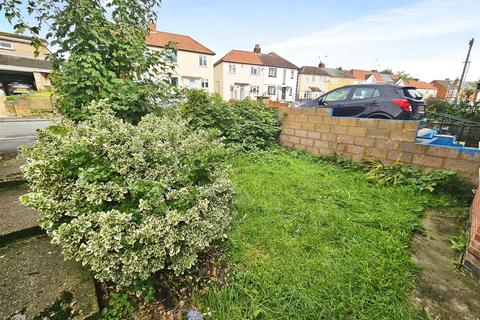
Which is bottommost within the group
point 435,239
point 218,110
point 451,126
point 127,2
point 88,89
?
point 435,239

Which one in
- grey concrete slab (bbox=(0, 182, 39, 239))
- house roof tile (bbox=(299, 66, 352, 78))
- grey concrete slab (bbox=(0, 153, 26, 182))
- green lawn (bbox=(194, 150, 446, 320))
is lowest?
green lawn (bbox=(194, 150, 446, 320))

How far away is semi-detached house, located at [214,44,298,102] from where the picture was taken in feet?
89.2

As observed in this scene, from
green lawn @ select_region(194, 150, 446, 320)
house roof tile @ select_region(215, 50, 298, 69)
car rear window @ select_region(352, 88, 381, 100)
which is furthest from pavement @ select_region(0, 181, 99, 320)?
house roof tile @ select_region(215, 50, 298, 69)

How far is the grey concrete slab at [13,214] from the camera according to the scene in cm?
195

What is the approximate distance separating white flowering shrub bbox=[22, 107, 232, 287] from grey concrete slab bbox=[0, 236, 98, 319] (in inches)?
6.6

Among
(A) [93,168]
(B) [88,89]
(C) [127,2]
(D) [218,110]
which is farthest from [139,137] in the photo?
(D) [218,110]

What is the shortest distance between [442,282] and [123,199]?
8.77 ft

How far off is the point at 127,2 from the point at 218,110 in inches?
113

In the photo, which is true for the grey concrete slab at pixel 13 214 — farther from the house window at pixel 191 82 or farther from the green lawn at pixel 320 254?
the house window at pixel 191 82

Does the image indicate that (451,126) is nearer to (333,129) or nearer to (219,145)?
(333,129)

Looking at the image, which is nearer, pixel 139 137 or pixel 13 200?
pixel 139 137

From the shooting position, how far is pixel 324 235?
7.64 feet

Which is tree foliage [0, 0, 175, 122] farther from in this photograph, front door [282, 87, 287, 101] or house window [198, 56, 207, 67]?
front door [282, 87, 287, 101]

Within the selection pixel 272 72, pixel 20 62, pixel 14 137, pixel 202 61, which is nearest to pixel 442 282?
pixel 14 137
